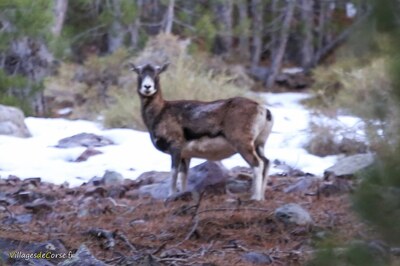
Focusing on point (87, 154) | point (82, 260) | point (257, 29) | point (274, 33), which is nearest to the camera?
point (82, 260)

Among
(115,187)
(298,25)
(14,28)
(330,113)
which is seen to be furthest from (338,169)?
(298,25)

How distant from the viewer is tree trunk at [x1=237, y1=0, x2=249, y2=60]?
26.8 metres

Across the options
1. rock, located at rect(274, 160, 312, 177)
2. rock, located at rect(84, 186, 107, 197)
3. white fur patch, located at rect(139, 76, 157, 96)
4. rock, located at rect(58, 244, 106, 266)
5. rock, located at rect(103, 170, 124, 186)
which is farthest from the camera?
rock, located at rect(274, 160, 312, 177)

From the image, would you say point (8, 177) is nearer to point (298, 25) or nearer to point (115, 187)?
point (115, 187)

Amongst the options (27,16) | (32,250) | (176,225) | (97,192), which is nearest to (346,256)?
(32,250)

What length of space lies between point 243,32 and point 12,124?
1127cm

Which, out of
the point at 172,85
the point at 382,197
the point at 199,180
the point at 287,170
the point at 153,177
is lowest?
the point at 287,170

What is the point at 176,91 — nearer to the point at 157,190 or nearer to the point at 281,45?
the point at 281,45

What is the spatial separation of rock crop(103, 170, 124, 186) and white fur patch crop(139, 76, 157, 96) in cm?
121

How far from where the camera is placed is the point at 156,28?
29.0 metres

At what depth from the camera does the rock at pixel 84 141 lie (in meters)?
15.9

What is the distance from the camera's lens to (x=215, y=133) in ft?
36.3

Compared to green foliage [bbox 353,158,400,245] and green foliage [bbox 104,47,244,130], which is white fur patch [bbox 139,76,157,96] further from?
green foliage [bbox 353,158,400,245]

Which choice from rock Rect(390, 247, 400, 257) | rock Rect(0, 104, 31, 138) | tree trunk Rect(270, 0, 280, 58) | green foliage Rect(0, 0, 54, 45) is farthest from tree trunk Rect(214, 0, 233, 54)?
rock Rect(390, 247, 400, 257)
